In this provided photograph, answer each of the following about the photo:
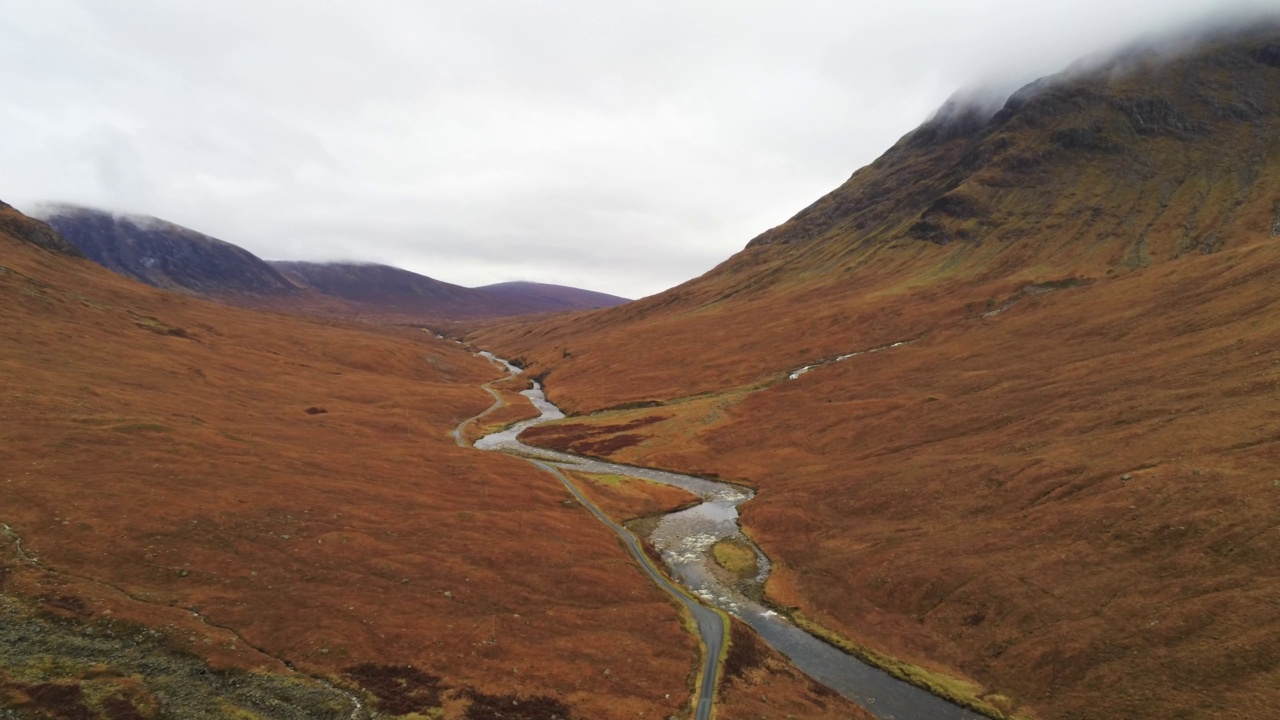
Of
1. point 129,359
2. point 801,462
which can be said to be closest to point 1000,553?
point 801,462

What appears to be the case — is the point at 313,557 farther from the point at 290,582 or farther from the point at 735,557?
the point at 735,557

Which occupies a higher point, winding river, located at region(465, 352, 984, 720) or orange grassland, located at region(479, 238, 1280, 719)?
orange grassland, located at region(479, 238, 1280, 719)

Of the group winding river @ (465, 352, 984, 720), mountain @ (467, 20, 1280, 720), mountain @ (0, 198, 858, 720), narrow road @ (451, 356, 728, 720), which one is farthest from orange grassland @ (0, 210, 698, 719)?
mountain @ (467, 20, 1280, 720)

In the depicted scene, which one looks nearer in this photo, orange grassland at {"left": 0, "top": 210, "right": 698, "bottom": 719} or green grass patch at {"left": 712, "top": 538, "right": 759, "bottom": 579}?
orange grassland at {"left": 0, "top": 210, "right": 698, "bottom": 719}

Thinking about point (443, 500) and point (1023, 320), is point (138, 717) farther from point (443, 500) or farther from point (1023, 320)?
point (1023, 320)

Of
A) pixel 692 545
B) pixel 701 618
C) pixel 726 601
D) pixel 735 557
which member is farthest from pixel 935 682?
pixel 692 545

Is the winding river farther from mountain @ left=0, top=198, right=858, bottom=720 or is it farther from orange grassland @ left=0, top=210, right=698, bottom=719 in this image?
orange grassland @ left=0, top=210, right=698, bottom=719
